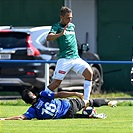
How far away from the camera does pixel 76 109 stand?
13.1m

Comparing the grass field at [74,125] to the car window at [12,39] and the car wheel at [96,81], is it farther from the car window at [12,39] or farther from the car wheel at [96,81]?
the car wheel at [96,81]

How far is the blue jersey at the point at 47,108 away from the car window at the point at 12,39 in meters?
6.73

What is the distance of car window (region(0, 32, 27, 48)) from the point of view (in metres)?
19.6

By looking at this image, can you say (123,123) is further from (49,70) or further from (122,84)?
(122,84)

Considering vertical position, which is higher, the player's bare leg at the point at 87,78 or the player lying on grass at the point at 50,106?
the player's bare leg at the point at 87,78

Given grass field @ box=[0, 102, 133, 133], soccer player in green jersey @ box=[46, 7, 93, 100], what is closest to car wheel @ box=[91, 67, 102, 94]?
grass field @ box=[0, 102, 133, 133]

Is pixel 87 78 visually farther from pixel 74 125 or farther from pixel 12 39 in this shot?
pixel 12 39

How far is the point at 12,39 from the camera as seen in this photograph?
1970 centimetres

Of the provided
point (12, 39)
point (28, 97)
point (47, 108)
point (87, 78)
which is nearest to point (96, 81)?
point (12, 39)

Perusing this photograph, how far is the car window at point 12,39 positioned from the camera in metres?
19.6

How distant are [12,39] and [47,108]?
23.2 ft

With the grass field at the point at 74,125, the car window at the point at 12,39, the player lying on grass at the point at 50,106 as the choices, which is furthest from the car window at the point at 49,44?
the player lying on grass at the point at 50,106

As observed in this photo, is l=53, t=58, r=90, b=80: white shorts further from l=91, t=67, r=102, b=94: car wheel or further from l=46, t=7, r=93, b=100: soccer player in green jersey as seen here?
l=91, t=67, r=102, b=94: car wheel

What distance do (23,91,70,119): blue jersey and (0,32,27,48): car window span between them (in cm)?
673
